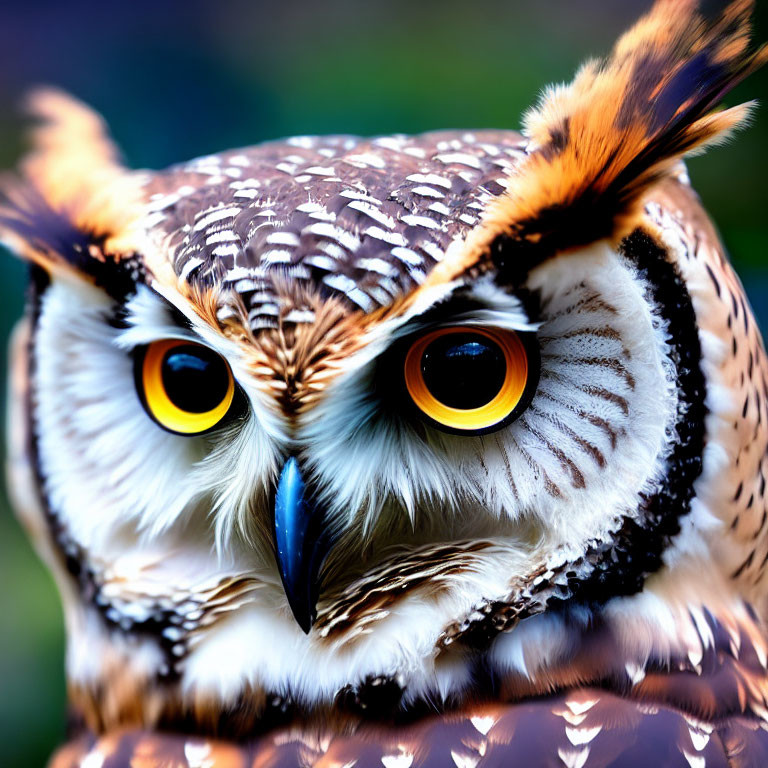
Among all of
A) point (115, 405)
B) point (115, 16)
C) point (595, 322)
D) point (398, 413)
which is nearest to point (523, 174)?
point (595, 322)

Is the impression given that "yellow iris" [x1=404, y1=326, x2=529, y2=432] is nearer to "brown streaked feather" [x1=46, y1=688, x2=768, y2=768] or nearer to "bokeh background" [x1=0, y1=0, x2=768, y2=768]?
"brown streaked feather" [x1=46, y1=688, x2=768, y2=768]

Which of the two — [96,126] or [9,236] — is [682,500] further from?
[96,126]

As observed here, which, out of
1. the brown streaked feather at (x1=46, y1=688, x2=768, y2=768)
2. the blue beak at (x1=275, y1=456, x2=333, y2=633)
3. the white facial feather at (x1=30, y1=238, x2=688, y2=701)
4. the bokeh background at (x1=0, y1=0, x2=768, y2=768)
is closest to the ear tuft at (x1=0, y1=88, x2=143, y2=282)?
the white facial feather at (x1=30, y1=238, x2=688, y2=701)

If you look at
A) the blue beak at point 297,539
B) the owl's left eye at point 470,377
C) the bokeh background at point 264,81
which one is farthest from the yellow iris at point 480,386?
the bokeh background at point 264,81

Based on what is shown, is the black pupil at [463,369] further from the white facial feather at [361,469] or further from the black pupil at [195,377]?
the black pupil at [195,377]

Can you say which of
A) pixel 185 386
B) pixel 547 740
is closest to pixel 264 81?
pixel 185 386

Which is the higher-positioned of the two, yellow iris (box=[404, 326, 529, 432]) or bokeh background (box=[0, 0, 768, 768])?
bokeh background (box=[0, 0, 768, 768])
